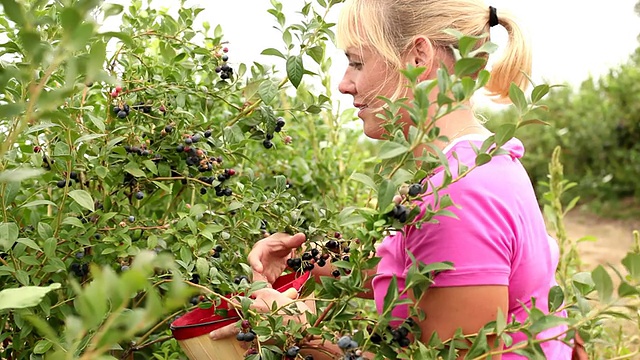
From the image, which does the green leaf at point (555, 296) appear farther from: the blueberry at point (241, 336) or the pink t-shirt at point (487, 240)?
the blueberry at point (241, 336)

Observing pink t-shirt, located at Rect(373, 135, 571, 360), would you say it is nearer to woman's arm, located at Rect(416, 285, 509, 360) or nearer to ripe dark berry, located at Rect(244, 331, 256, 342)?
woman's arm, located at Rect(416, 285, 509, 360)

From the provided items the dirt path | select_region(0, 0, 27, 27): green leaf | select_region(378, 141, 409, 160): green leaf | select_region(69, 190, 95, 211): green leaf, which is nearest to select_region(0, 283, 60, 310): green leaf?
select_region(0, 0, 27, 27): green leaf

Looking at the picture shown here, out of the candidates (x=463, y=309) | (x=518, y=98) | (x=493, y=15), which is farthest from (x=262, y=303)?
(x=493, y=15)

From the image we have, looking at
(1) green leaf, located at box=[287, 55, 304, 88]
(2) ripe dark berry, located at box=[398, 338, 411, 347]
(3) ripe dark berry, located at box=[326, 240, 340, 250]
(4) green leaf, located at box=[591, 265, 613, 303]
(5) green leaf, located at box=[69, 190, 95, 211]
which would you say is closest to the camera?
(4) green leaf, located at box=[591, 265, 613, 303]

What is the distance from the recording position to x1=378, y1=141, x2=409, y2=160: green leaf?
1083 mm

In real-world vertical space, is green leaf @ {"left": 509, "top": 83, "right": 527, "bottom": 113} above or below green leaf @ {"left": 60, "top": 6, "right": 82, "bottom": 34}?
below

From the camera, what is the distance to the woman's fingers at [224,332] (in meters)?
1.46

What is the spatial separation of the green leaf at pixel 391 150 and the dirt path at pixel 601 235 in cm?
436

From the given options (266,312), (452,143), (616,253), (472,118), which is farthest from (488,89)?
(616,253)

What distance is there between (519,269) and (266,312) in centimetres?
48

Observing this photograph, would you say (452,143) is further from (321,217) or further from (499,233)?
(321,217)

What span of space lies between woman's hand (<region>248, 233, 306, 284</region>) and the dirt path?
3813mm

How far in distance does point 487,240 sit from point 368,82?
454 mm

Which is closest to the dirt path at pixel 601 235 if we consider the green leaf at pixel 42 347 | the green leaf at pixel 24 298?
the green leaf at pixel 42 347
